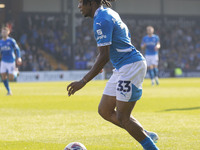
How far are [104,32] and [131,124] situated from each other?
3.77ft

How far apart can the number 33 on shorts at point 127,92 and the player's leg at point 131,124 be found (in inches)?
2.4

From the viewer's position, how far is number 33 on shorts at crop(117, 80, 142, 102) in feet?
19.8

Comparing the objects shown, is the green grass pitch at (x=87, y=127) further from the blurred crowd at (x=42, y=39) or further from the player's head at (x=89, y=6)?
the blurred crowd at (x=42, y=39)

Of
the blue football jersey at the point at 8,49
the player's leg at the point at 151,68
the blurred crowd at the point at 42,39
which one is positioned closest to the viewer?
the blue football jersey at the point at 8,49

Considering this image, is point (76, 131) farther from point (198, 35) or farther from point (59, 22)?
point (198, 35)

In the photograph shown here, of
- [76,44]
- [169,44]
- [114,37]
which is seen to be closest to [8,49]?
[114,37]

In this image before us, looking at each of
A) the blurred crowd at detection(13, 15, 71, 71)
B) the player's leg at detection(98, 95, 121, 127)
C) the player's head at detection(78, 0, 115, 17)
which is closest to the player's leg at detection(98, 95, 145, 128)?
the player's leg at detection(98, 95, 121, 127)

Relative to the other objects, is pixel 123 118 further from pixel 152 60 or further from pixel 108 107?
pixel 152 60

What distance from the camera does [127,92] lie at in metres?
6.04

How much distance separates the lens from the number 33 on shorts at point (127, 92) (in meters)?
6.05

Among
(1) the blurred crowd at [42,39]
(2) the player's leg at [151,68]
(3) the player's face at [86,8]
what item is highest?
(3) the player's face at [86,8]

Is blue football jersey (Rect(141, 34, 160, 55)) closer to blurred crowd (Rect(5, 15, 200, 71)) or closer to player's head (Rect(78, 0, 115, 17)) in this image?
blurred crowd (Rect(5, 15, 200, 71))

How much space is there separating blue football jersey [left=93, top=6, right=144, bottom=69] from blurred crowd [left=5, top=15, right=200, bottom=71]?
31.5 metres

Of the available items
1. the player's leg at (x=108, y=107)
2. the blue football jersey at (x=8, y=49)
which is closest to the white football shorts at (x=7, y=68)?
the blue football jersey at (x=8, y=49)
